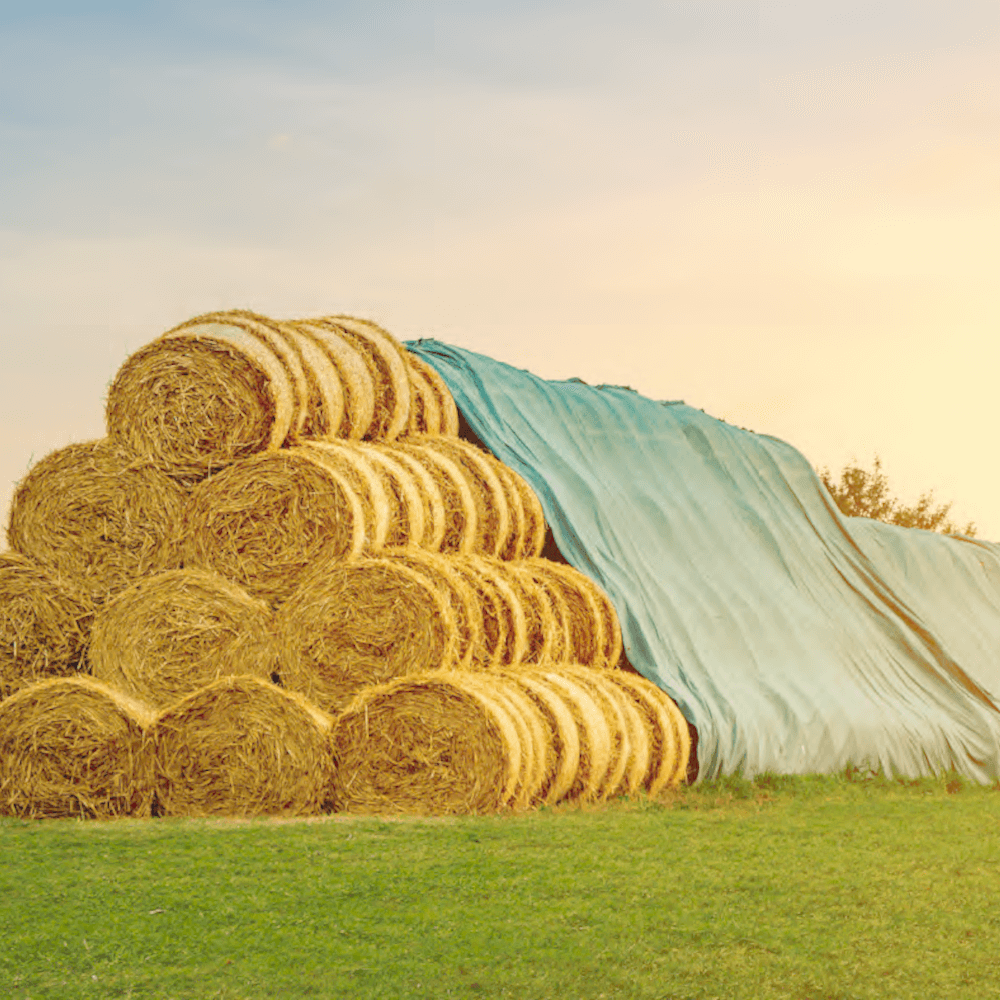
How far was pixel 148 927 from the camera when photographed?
7.13 meters

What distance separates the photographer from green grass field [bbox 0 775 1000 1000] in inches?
253

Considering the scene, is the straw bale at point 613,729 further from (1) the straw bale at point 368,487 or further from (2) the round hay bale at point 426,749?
(1) the straw bale at point 368,487

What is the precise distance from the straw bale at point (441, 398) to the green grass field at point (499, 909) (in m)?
5.14

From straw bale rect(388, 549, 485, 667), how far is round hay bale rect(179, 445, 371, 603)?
0.43 metres

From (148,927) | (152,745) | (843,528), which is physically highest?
(843,528)

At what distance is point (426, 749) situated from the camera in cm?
1071

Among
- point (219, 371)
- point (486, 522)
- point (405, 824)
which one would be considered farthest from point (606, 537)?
point (405, 824)

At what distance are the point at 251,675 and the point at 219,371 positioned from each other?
2.40 m

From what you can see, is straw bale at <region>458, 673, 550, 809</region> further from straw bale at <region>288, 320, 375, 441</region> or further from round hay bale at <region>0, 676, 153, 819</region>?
straw bale at <region>288, 320, 375, 441</region>

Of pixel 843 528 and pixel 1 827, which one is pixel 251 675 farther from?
pixel 843 528

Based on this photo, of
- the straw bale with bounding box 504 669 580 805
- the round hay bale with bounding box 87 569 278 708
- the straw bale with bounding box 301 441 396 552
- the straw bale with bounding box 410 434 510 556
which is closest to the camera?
the straw bale with bounding box 504 669 580 805

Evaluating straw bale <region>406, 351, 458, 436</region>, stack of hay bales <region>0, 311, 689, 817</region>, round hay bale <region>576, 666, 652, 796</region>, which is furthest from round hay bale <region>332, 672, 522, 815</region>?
straw bale <region>406, 351, 458, 436</region>

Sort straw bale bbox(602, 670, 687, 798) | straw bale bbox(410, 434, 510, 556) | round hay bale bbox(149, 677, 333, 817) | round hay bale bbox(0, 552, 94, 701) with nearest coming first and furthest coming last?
1. round hay bale bbox(149, 677, 333, 817)
2. round hay bale bbox(0, 552, 94, 701)
3. straw bale bbox(602, 670, 687, 798)
4. straw bale bbox(410, 434, 510, 556)

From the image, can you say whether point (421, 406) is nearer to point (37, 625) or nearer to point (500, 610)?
point (500, 610)
